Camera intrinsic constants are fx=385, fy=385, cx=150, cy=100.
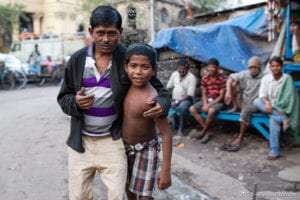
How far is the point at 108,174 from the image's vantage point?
2404 millimetres

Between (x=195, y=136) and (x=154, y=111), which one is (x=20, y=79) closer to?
(x=195, y=136)

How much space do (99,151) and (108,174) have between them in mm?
154

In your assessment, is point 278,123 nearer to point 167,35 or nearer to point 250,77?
point 250,77

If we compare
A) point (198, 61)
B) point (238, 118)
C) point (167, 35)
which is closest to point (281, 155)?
point (238, 118)

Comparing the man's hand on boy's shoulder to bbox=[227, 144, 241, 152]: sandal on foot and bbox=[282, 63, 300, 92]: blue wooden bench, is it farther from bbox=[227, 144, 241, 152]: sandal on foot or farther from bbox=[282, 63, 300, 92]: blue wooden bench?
bbox=[282, 63, 300, 92]: blue wooden bench

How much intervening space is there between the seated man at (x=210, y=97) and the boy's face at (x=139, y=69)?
4.32 metres

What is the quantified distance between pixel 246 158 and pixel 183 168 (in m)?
1.13

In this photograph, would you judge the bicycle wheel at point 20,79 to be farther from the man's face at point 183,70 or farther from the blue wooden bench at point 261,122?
the blue wooden bench at point 261,122

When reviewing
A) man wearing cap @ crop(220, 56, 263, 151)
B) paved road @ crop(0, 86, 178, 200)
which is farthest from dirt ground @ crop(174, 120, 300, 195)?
paved road @ crop(0, 86, 178, 200)

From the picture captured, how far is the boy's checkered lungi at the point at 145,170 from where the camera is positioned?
242 cm

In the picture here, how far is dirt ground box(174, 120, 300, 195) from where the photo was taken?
185 inches

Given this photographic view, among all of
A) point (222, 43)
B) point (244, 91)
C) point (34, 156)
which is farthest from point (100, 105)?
point (222, 43)

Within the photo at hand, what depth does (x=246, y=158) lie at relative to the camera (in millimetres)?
5633

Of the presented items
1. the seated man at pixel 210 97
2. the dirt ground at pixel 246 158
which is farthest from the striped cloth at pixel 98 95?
the seated man at pixel 210 97
